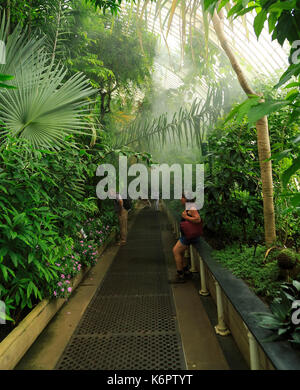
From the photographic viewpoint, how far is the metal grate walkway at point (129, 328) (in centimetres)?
196

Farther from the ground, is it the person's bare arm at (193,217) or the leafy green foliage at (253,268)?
the person's bare arm at (193,217)

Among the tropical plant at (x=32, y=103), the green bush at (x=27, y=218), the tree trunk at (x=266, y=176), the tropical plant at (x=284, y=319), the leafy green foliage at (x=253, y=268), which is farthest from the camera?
the tree trunk at (x=266, y=176)

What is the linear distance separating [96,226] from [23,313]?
118 inches

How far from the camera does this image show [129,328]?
8.07 feet

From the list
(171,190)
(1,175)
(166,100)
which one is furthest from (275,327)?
(166,100)

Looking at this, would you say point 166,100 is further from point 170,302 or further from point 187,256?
point 170,302

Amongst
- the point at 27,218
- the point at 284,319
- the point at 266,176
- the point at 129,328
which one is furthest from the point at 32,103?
the point at 284,319

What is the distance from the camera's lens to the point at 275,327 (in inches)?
55.5

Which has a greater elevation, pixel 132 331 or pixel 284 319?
pixel 284 319

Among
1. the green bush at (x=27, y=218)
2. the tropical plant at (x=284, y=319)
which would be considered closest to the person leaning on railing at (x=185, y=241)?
the green bush at (x=27, y=218)

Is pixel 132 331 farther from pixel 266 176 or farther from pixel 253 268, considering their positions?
pixel 266 176

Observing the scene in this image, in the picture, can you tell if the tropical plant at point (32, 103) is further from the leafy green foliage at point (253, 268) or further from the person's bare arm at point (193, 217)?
the leafy green foliage at point (253, 268)

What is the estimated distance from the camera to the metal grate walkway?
196 centimetres

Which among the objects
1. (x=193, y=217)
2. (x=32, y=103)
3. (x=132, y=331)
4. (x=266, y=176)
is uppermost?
(x=32, y=103)
